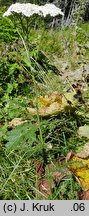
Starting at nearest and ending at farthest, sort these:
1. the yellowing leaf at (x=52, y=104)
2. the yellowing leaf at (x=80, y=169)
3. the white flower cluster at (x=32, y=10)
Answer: the white flower cluster at (x=32, y=10), the yellowing leaf at (x=80, y=169), the yellowing leaf at (x=52, y=104)

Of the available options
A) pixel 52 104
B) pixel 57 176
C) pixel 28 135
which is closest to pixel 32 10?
pixel 28 135

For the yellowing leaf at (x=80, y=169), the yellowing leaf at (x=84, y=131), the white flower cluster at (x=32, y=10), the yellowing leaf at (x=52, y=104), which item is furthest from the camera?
the yellowing leaf at (x=52, y=104)

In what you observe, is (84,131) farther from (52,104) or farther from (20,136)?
(20,136)

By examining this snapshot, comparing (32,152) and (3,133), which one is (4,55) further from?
(32,152)

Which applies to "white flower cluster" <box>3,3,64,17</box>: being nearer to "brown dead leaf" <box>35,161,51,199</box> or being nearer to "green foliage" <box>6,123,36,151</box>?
"green foliage" <box>6,123,36,151</box>

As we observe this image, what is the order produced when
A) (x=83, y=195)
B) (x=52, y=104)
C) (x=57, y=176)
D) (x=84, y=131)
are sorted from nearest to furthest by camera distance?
(x=83, y=195) → (x=57, y=176) → (x=84, y=131) → (x=52, y=104)

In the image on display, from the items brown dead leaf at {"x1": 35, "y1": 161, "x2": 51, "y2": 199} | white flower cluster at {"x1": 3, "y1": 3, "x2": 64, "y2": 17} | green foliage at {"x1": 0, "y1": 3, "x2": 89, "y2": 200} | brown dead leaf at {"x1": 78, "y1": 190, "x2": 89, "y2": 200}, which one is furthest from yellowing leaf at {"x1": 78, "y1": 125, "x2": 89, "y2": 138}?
white flower cluster at {"x1": 3, "y1": 3, "x2": 64, "y2": 17}

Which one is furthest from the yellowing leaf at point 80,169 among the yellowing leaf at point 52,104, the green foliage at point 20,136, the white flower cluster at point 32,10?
the white flower cluster at point 32,10

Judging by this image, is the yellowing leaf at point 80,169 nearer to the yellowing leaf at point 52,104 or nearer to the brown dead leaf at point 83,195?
the brown dead leaf at point 83,195
